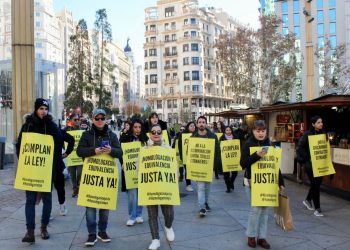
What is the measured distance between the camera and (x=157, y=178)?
600 cm

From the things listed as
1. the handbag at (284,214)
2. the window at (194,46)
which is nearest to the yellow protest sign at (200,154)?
the handbag at (284,214)

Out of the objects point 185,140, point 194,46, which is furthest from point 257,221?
point 194,46

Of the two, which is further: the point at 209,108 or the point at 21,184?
the point at 209,108

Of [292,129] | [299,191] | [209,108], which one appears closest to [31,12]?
[299,191]

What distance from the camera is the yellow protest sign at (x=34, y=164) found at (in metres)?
6.23

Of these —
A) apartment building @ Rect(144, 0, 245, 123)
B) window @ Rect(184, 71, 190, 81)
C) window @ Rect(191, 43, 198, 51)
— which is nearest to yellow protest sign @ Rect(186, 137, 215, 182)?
apartment building @ Rect(144, 0, 245, 123)

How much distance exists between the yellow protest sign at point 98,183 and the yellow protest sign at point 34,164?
0.57m

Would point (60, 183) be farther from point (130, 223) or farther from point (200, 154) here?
point (200, 154)

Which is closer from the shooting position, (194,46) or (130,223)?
(130,223)

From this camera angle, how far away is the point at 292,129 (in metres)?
16.1

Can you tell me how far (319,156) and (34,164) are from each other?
17.0ft

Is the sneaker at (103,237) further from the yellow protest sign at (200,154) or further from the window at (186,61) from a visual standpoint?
the window at (186,61)

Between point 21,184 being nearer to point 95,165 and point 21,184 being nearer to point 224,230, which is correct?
point 95,165

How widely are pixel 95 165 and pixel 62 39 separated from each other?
136 meters
